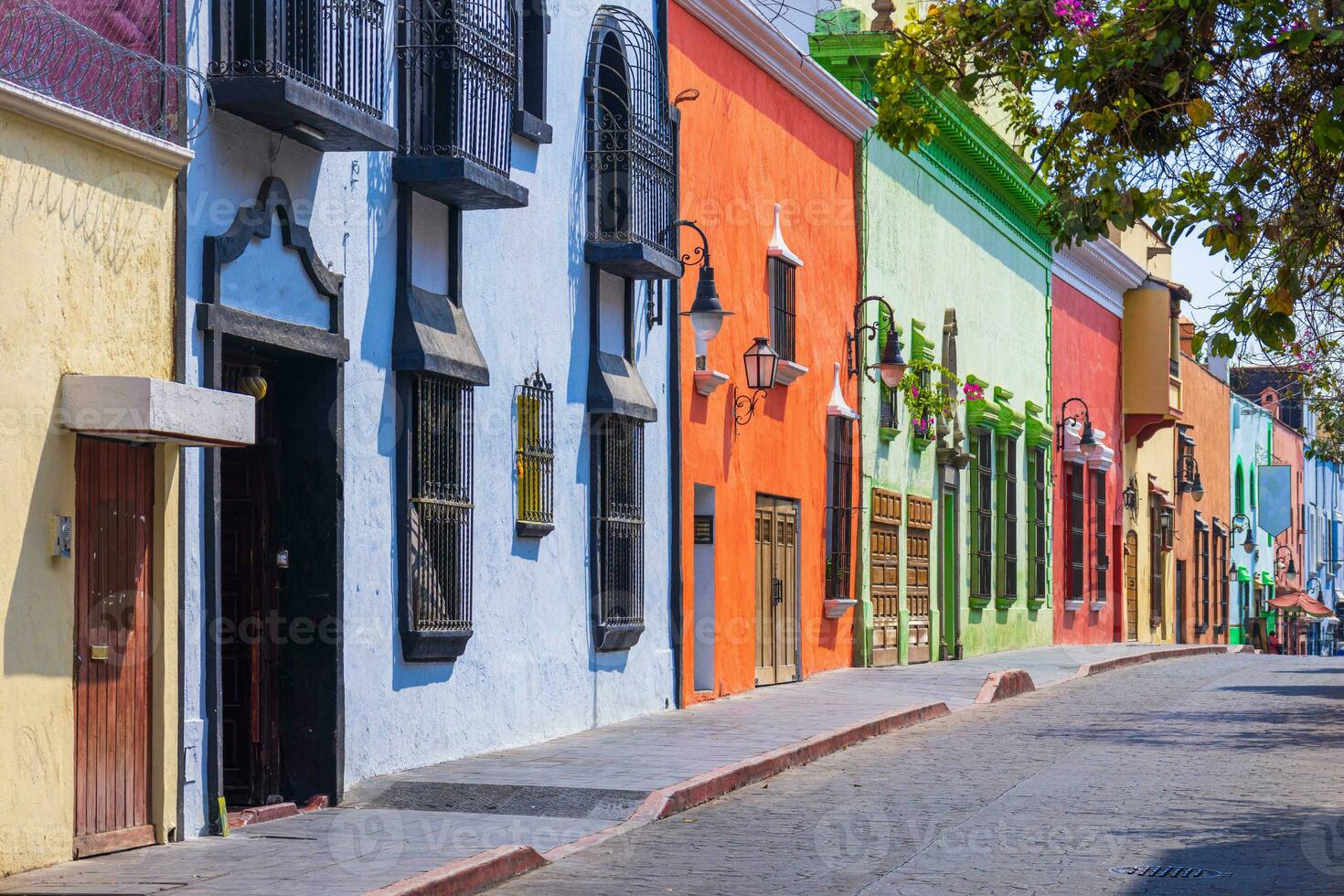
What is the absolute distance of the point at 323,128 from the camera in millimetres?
10508

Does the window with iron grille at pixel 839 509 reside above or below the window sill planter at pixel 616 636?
above

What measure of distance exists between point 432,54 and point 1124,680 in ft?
49.1

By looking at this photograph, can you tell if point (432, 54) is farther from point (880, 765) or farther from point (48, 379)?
point (880, 765)

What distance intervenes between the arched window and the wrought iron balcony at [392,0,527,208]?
8.35 feet

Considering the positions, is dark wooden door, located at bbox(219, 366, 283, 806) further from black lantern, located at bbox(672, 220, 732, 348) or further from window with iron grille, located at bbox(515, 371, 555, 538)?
black lantern, located at bbox(672, 220, 732, 348)

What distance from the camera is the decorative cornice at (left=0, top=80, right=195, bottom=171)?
831 cm

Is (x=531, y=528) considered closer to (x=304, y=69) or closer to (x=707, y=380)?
(x=707, y=380)

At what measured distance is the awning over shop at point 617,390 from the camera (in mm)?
15516

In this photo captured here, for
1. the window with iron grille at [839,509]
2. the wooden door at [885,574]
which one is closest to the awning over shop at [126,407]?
the window with iron grille at [839,509]

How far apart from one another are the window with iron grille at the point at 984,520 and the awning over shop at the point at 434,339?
16.3m

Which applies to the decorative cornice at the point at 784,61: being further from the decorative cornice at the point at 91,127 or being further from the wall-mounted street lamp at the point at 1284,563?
the wall-mounted street lamp at the point at 1284,563

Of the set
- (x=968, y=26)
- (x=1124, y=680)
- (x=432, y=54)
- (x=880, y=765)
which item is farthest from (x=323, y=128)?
(x=1124, y=680)

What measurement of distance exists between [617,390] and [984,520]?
14.2m

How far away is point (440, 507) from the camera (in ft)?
41.4
